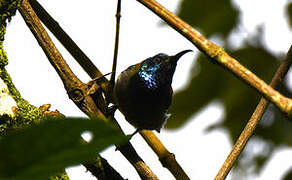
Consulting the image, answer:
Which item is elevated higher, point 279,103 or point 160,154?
point 160,154

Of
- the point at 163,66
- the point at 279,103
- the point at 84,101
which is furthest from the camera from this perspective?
the point at 163,66

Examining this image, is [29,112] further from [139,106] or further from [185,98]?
[139,106]

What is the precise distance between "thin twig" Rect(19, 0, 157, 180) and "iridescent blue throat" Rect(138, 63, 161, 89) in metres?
1.43

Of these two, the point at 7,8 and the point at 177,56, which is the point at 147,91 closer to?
the point at 177,56

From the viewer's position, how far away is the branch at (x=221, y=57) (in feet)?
3.25

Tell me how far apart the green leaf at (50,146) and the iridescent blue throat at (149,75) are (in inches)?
131

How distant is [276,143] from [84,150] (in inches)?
92.6

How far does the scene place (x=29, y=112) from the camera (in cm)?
215

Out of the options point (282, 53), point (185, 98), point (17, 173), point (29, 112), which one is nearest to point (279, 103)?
point (17, 173)

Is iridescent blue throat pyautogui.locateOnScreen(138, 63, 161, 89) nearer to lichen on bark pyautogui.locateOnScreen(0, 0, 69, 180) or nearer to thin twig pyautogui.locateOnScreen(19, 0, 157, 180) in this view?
thin twig pyautogui.locateOnScreen(19, 0, 157, 180)

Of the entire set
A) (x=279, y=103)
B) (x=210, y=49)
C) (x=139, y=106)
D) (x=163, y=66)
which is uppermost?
(x=163, y=66)

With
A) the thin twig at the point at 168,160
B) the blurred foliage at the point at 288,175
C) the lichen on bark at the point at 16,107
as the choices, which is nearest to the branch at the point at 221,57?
the lichen on bark at the point at 16,107

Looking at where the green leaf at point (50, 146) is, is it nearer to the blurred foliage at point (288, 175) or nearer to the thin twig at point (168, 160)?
the thin twig at point (168, 160)

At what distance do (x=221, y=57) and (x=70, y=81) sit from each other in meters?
1.38
